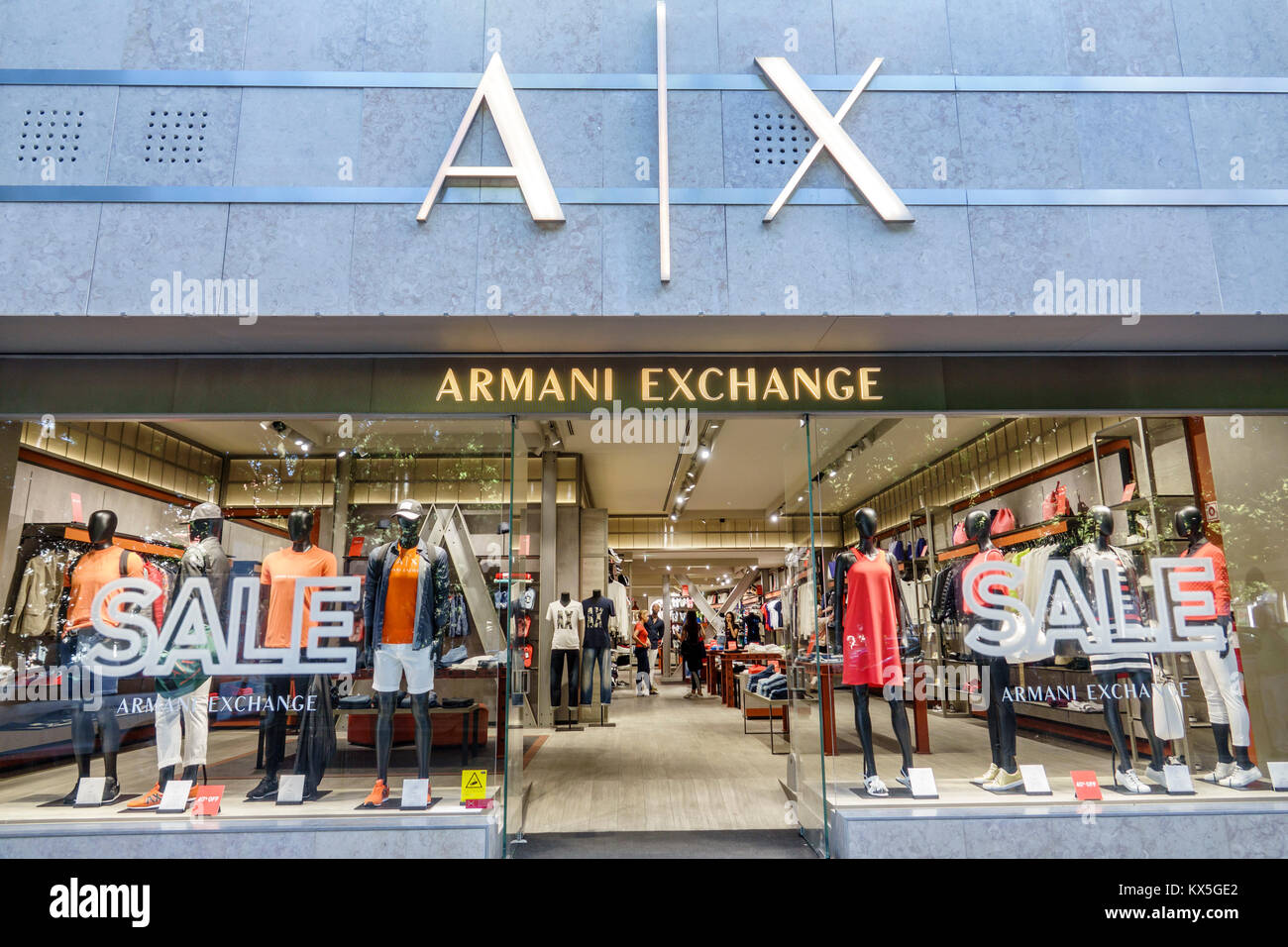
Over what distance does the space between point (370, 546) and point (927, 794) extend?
322cm

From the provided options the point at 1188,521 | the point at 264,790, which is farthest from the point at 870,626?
the point at 264,790

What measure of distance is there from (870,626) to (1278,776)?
219cm

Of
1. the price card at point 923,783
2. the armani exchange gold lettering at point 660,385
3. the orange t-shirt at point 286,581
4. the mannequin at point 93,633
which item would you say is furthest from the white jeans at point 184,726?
the price card at point 923,783

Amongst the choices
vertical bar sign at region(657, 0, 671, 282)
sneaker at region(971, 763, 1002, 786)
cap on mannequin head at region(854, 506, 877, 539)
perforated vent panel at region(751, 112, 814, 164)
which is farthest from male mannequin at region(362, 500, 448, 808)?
sneaker at region(971, 763, 1002, 786)

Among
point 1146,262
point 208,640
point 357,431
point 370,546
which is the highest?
point 1146,262

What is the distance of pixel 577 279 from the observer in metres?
3.88

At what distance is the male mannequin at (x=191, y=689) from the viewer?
3.84 meters

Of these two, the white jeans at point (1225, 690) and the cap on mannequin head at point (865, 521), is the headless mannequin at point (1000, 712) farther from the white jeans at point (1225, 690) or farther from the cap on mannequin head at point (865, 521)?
the white jeans at point (1225, 690)

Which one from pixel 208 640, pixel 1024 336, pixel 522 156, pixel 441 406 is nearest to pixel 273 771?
pixel 208 640

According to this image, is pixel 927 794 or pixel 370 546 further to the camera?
pixel 370 546

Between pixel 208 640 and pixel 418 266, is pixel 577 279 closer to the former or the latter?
pixel 418 266

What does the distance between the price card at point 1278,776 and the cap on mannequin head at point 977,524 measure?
1849 mm
